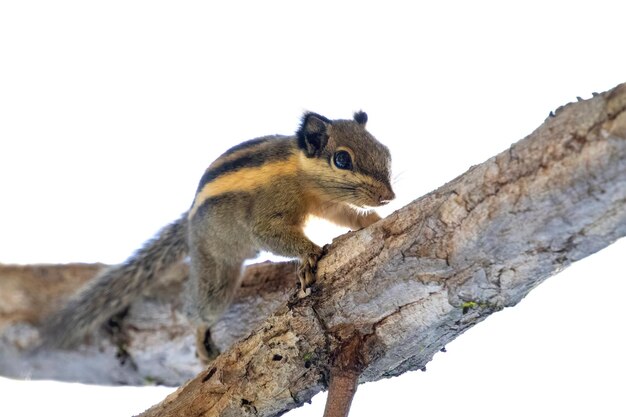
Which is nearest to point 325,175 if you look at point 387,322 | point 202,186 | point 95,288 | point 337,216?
point 337,216

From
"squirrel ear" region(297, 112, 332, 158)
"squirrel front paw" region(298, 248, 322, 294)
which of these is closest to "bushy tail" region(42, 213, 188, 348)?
"squirrel ear" region(297, 112, 332, 158)

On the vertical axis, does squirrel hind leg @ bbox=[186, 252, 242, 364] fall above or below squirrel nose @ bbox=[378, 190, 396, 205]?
below

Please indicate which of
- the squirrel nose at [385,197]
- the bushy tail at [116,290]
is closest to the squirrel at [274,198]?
the squirrel nose at [385,197]

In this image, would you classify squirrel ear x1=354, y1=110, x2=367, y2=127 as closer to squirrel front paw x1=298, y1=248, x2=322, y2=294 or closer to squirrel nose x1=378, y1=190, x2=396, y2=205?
squirrel nose x1=378, y1=190, x2=396, y2=205

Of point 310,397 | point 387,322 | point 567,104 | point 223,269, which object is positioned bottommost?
point 310,397

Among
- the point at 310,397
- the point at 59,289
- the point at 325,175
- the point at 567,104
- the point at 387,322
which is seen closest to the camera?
the point at 567,104

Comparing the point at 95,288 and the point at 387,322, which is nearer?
the point at 387,322

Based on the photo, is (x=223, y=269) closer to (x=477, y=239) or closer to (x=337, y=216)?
(x=337, y=216)
